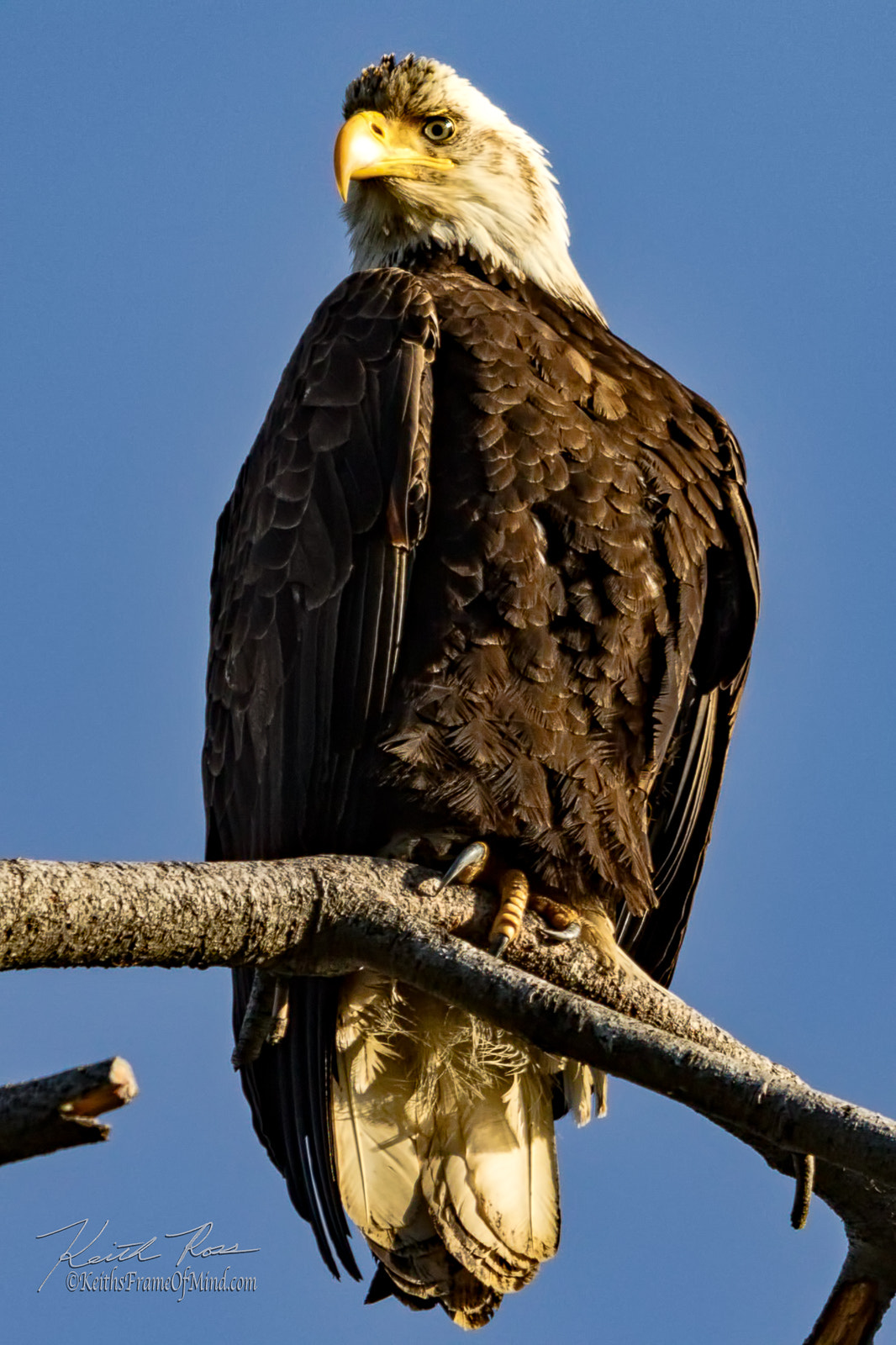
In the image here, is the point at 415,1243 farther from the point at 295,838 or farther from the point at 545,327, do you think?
the point at 545,327

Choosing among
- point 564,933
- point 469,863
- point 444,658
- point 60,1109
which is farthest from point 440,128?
point 60,1109

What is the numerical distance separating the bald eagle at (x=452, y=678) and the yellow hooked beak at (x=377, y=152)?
769 mm

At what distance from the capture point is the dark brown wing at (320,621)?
13.1 ft

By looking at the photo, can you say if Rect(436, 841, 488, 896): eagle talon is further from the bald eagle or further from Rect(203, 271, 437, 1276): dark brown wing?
Rect(203, 271, 437, 1276): dark brown wing

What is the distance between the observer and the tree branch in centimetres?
252

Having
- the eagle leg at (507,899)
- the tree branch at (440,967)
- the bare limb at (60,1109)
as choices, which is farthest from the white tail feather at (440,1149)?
the bare limb at (60,1109)

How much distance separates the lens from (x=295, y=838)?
13.4 feet

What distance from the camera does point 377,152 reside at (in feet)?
17.1

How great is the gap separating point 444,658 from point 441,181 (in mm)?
2072

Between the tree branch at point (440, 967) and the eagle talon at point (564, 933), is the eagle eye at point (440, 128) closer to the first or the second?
the eagle talon at point (564, 933)

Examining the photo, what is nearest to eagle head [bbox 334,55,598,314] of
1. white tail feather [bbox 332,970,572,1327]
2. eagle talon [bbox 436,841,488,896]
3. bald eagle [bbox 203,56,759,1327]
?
bald eagle [bbox 203,56,759,1327]

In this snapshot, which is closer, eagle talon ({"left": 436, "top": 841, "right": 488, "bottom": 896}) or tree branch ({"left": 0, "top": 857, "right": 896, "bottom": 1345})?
tree branch ({"left": 0, "top": 857, "right": 896, "bottom": 1345})

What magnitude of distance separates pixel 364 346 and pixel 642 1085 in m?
2.24

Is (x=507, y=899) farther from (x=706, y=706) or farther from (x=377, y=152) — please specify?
(x=377, y=152)
